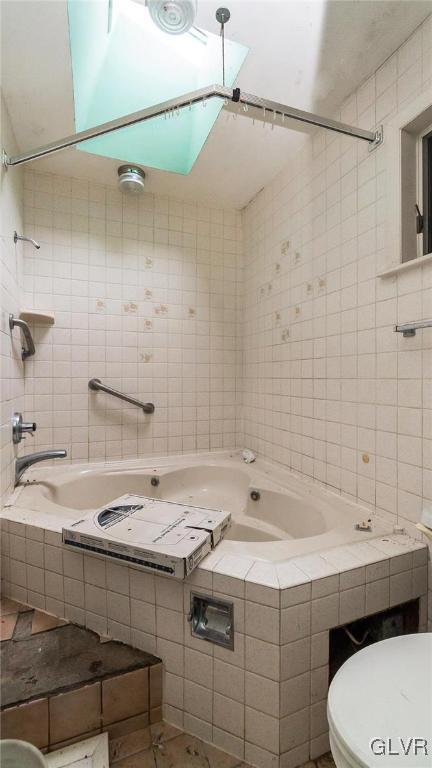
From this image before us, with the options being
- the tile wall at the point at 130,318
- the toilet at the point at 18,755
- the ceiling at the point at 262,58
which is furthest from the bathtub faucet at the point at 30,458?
the ceiling at the point at 262,58

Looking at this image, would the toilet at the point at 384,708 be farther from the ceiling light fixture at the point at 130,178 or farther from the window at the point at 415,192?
the ceiling light fixture at the point at 130,178

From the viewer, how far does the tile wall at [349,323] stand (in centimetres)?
120

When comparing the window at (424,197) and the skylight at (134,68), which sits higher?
the skylight at (134,68)

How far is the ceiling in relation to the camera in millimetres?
1141

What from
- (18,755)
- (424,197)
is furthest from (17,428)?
(424,197)

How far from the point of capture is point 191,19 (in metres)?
1.06

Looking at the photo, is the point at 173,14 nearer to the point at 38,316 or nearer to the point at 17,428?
the point at 38,316

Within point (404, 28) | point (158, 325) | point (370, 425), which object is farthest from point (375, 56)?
point (158, 325)

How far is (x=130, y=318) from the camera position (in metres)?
2.26

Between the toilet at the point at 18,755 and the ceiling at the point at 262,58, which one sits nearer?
the toilet at the point at 18,755

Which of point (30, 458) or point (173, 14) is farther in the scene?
point (30, 458)

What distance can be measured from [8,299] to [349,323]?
1.63 meters

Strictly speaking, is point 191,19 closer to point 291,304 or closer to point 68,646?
point 291,304

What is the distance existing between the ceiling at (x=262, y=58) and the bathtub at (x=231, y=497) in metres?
A: 1.83
